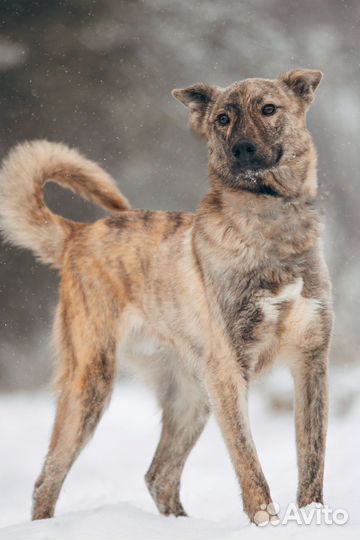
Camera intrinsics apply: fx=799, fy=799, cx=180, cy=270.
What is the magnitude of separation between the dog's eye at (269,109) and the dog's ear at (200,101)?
1.20ft

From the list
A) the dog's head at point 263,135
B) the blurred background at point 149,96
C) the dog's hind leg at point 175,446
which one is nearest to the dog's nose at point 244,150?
the dog's head at point 263,135

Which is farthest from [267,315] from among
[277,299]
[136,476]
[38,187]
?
[136,476]


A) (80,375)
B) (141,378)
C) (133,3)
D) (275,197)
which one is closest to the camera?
(275,197)

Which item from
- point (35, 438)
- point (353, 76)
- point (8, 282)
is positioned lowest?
point (35, 438)

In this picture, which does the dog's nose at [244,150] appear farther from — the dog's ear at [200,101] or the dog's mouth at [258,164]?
the dog's ear at [200,101]

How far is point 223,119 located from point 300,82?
39 centimetres

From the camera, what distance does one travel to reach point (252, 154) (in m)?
2.97

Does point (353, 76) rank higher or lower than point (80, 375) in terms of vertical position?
higher

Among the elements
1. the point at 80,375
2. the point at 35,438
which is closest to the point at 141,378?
the point at 80,375

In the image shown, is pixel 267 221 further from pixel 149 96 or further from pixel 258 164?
pixel 149 96

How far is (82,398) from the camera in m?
3.49

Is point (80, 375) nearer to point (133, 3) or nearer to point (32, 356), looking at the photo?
point (32, 356)

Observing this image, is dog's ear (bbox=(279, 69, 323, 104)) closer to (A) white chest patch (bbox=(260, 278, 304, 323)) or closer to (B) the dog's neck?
(B) the dog's neck

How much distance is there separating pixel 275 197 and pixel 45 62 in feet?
11.6
